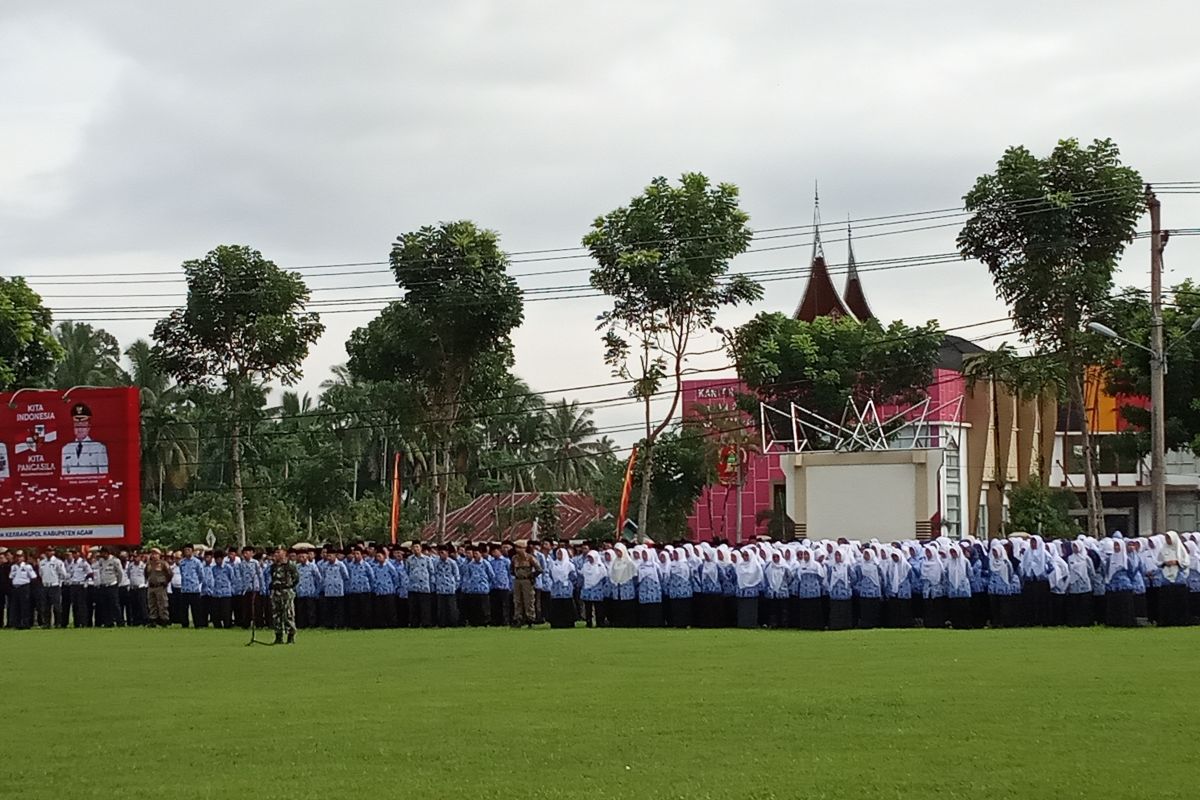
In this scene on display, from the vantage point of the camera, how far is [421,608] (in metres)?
27.3

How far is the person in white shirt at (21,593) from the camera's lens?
29906mm

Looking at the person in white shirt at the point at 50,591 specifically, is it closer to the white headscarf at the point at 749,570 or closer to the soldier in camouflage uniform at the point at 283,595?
the soldier in camouflage uniform at the point at 283,595

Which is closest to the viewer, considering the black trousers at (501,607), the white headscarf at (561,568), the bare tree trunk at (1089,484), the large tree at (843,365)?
the white headscarf at (561,568)

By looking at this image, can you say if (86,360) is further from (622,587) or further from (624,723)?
(624,723)

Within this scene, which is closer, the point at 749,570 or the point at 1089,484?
the point at 749,570

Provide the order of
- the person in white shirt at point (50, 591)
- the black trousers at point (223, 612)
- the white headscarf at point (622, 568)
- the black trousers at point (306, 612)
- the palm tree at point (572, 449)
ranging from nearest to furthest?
the white headscarf at point (622, 568), the black trousers at point (306, 612), the black trousers at point (223, 612), the person in white shirt at point (50, 591), the palm tree at point (572, 449)

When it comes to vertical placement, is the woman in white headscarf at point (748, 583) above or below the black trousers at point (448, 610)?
above

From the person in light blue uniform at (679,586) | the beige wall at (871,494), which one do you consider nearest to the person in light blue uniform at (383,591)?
the person in light blue uniform at (679,586)

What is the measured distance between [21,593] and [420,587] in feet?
26.6

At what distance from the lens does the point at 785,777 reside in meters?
9.41

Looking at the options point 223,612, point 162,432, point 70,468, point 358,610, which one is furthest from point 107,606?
point 162,432

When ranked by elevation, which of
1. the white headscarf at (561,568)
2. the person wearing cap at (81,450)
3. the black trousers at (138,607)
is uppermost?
the person wearing cap at (81,450)

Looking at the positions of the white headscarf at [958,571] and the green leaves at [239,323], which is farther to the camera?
the green leaves at [239,323]

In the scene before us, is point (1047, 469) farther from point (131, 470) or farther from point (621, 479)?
point (131, 470)
